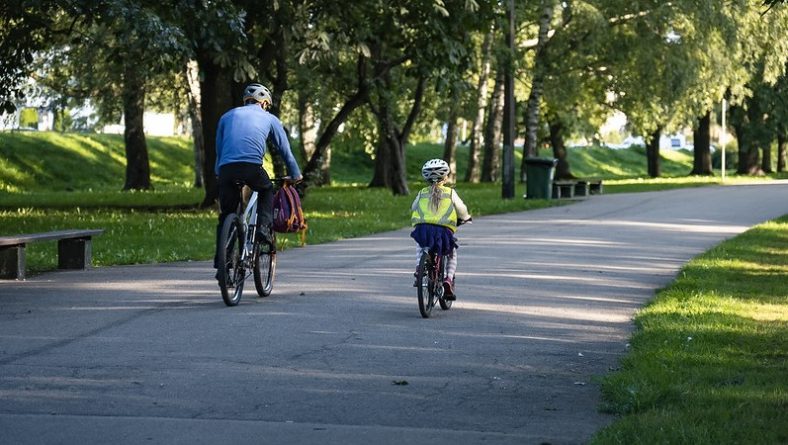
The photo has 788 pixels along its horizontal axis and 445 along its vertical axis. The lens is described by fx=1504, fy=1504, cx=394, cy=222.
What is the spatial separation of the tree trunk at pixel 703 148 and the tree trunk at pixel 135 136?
32.0 metres

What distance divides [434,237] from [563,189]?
1165 inches

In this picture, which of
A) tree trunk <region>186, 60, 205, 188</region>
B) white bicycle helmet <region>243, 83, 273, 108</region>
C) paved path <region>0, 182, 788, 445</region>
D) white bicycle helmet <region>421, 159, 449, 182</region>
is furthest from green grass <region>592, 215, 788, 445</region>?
tree trunk <region>186, 60, 205, 188</region>

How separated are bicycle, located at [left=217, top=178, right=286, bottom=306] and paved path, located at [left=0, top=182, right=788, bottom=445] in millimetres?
240

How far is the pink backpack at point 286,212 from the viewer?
13359 mm

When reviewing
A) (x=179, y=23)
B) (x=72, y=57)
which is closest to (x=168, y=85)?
(x=72, y=57)

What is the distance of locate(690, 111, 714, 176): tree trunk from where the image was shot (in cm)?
7206

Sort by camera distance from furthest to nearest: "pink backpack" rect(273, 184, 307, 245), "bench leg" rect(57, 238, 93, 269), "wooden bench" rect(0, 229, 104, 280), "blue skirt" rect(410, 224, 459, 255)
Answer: "bench leg" rect(57, 238, 93, 269) → "wooden bench" rect(0, 229, 104, 280) → "pink backpack" rect(273, 184, 307, 245) → "blue skirt" rect(410, 224, 459, 255)

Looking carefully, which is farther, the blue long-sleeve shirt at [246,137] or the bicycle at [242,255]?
the blue long-sleeve shirt at [246,137]

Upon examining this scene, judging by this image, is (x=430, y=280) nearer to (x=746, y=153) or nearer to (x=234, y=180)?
(x=234, y=180)

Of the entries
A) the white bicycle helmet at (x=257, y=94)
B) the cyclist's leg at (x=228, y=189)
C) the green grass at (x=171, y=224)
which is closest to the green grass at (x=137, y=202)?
the green grass at (x=171, y=224)

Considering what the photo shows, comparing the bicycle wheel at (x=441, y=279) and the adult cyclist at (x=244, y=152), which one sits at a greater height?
the adult cyclist at (x=244, y=152)

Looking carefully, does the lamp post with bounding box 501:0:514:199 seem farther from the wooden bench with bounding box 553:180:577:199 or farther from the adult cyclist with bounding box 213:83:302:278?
the adult cyclist with bounding box 213:83:302:278

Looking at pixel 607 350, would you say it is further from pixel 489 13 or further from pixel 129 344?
pixel 489 13

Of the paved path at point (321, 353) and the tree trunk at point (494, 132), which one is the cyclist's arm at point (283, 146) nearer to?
the paved path at point (321, 353)
